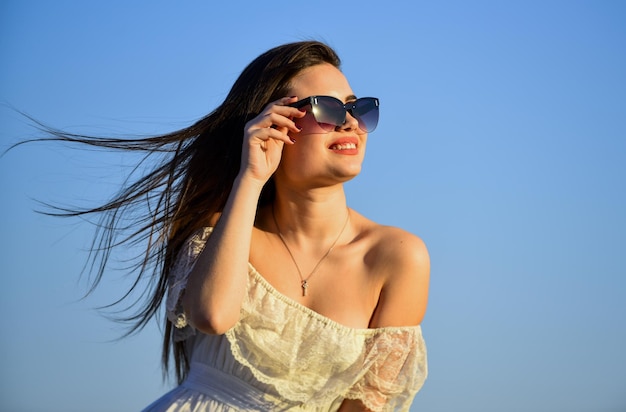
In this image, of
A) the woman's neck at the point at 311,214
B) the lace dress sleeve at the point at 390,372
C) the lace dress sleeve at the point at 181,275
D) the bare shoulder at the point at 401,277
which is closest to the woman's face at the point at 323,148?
the woman's neck at the point at 311,214

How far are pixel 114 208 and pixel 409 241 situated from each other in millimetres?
1745

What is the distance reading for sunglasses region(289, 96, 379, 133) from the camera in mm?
5340

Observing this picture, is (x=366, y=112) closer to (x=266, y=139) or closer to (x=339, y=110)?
(x=339, y=110)

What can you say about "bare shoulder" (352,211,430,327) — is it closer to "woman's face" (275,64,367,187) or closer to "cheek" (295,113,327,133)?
"woman's face" (275,64,367,187)

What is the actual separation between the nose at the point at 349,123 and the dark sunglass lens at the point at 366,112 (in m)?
0.03

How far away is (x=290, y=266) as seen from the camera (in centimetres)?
564

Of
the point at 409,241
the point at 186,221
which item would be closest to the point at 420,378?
the point at 409,241

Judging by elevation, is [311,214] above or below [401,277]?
above

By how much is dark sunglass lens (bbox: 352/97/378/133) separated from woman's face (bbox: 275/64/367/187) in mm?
40

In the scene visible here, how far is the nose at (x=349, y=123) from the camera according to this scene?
5395mm

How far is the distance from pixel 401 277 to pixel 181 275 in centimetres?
117

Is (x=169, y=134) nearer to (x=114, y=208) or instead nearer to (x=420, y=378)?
(x=114, y=208)

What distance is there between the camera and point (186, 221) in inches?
226

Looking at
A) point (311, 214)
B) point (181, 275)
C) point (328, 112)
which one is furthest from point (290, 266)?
point (328, 112)
